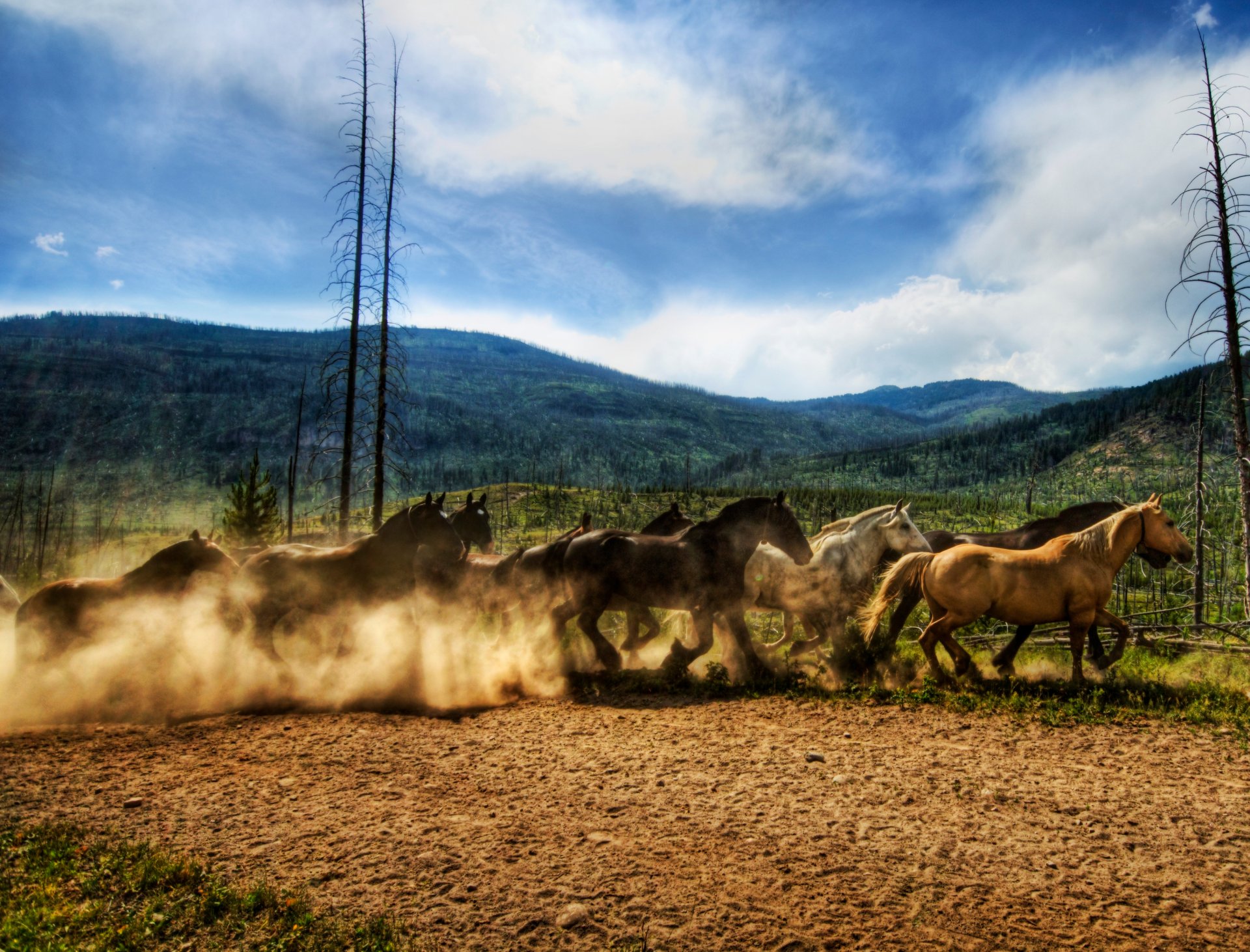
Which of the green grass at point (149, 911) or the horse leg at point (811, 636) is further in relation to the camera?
the horse leg at point (811, 636)

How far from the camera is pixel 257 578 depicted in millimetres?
9359

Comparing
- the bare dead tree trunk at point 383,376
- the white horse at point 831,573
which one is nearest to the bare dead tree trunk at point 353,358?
the bare dead tree trunk at point 383,376

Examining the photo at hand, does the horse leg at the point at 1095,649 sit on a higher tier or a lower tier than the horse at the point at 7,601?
lower

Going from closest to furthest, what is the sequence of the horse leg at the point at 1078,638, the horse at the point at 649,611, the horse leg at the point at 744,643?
the horse leg at the point at 1078,638 → the horse leg at the point at 744,643 → the horse at the point at 649,611

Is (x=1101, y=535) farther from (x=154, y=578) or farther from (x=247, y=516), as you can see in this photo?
(x=247, y=516)

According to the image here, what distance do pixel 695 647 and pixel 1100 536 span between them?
5761 millimetres

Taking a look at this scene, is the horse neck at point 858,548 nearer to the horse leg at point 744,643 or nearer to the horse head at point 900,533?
the horse head at point 900,533

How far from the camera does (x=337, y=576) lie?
30.9ft

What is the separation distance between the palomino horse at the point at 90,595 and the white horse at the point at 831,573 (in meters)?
8.35

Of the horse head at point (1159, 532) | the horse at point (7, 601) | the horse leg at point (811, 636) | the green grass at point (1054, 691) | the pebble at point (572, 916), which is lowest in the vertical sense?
the pebble at point (572, 916)

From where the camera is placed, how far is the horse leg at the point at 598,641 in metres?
9.66

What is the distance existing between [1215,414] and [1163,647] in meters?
6.42

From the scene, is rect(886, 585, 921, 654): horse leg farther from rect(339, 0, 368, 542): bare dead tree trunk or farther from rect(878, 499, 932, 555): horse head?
rect(339, 0, 368, 542): bare dead tree trunk

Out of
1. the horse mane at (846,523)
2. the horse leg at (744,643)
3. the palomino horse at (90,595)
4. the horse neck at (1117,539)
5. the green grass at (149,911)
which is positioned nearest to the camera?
the green grass at (149,911)
